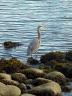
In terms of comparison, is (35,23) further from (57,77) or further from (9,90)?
(9,90)

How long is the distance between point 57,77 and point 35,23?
21654 millimetres

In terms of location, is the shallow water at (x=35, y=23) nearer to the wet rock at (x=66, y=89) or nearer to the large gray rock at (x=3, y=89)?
the wet rock at (x=66, y=89)

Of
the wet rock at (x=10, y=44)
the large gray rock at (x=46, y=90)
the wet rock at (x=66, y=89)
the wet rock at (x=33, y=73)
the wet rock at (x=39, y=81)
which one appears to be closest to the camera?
the large gray rock at (x=46, y=90)

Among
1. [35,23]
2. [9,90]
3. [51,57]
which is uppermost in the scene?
[9,90]

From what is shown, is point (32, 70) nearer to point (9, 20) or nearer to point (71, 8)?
point (9, 20)

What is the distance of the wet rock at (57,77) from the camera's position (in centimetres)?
2334

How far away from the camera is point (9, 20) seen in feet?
152

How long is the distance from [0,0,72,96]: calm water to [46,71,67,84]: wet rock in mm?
6957

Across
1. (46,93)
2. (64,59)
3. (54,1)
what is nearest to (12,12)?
(54,1)

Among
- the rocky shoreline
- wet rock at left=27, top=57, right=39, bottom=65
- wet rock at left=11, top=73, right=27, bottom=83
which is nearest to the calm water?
wet rock at left=27, top=57, right=39, bottom=65

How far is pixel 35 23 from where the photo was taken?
44750 millimetres

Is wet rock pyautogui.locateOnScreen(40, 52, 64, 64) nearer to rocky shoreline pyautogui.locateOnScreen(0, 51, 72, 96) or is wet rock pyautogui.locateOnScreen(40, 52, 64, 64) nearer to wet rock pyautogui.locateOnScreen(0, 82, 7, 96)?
rocky shoreline pyautogui.locateOnScreen(0, 51, 72, 96)

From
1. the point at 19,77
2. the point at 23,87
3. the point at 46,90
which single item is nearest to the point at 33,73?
the point at 19,77

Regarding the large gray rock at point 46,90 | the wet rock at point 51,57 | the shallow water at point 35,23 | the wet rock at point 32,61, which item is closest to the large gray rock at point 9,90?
the large gray rock at point 46,90
